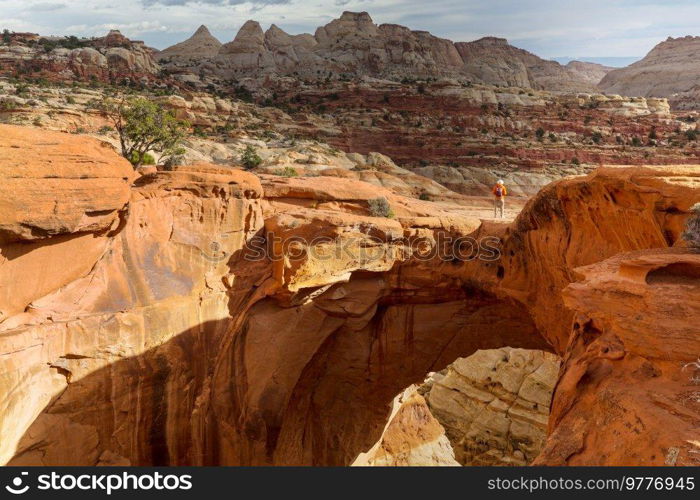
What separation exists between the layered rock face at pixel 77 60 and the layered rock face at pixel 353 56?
1882 cm

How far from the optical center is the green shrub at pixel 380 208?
1268 centimetres

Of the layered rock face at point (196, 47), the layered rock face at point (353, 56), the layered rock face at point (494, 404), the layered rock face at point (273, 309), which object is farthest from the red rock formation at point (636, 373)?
the layered rock face at point (196, 47)

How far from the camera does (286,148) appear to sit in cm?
4162

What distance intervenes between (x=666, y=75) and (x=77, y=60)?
107134 millimetres

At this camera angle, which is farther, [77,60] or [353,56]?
[353,56]

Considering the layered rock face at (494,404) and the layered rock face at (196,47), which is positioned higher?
the layered rock face at (196,47)

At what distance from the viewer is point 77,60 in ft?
203

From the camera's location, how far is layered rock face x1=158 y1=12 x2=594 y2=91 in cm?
9838

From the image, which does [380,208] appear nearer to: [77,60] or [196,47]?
[77,60]

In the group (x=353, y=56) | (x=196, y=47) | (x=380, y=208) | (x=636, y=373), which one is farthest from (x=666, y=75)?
(x=636, y=373)

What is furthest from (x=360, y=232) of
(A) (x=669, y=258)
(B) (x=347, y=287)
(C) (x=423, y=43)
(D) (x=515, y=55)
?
(D) (x=515, y=55)

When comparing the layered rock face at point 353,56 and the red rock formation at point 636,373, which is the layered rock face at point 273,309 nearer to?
the red rock formation at point 636,373

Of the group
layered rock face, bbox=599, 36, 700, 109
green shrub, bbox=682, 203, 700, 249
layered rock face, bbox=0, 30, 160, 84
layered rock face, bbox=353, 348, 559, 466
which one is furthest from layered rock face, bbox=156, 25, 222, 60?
green shrub, bbox=682, 203, 700, 249

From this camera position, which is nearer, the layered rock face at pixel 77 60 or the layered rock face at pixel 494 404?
the layered rock face at pixel 494 404
